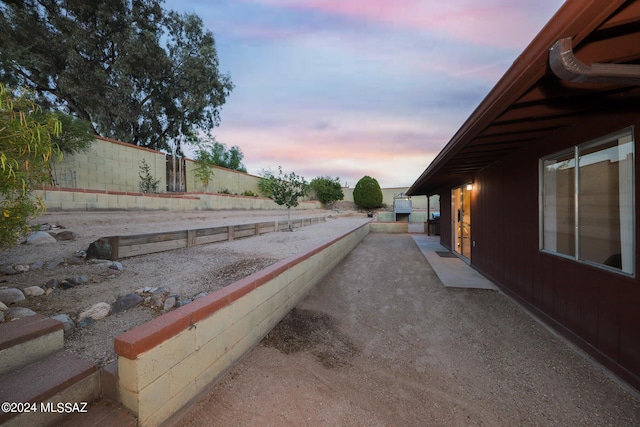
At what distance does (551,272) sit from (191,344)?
4480mm

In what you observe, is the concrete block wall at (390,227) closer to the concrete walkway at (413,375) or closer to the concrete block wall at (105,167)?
the concrete walkway at (413,375)

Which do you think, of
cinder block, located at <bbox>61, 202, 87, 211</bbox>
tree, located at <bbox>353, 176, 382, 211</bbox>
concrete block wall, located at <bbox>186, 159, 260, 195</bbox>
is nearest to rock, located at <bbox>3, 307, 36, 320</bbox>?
cinder block, located at <bbox>61, 202, 87, 211</bbox>

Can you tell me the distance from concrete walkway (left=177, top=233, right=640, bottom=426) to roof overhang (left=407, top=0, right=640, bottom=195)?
2517mm

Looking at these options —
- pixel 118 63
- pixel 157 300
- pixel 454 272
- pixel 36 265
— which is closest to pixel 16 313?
pixel 157 300

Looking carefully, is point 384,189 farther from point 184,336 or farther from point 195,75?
point 184,336

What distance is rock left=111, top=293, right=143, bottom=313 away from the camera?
2.65 metres

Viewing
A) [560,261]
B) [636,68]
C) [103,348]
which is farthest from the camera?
[560,261]

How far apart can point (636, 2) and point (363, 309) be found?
13.0ft

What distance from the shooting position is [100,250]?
3.98 meters

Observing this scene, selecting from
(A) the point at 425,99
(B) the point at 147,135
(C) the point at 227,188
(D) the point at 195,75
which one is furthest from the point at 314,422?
(B) the point at 147,135

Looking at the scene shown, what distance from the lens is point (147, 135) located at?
1688 cm

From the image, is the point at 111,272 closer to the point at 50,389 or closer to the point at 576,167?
the point at 50,389

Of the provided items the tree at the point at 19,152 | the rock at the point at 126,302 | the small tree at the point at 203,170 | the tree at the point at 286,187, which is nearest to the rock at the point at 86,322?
the rock at the point at 126,302

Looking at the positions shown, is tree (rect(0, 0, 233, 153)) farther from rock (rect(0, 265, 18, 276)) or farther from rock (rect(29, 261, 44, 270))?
rock (rect(0, 265, 18, 276))
